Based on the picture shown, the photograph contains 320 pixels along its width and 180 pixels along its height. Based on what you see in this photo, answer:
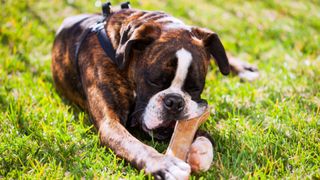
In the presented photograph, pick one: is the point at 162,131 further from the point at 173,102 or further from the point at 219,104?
the point at 219,104

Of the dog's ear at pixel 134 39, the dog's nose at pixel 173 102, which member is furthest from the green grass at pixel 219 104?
the dog's ear at pixel 134 39

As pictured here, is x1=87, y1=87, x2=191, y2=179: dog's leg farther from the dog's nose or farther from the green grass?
the dog's nose

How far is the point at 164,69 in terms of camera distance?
10.6 ft

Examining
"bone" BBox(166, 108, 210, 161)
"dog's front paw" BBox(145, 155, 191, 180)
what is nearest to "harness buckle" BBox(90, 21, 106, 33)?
"bone" BBox(166, 108, 210, 161)

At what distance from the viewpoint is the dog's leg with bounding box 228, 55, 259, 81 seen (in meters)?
4.84

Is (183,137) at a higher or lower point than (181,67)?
lower

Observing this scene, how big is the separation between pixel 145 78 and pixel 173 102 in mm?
292

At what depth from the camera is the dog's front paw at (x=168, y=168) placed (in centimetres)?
276

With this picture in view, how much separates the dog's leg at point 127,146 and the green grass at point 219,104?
7 cm

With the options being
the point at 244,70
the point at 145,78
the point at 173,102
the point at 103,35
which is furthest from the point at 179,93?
the point at 244,70

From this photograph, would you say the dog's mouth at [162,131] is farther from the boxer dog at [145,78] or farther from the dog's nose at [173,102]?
the dog's nose at [173,102]

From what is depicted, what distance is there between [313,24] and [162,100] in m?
3.82

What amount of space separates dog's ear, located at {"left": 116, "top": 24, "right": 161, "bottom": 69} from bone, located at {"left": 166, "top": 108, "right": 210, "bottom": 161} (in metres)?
0.57

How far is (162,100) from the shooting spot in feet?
10.5
